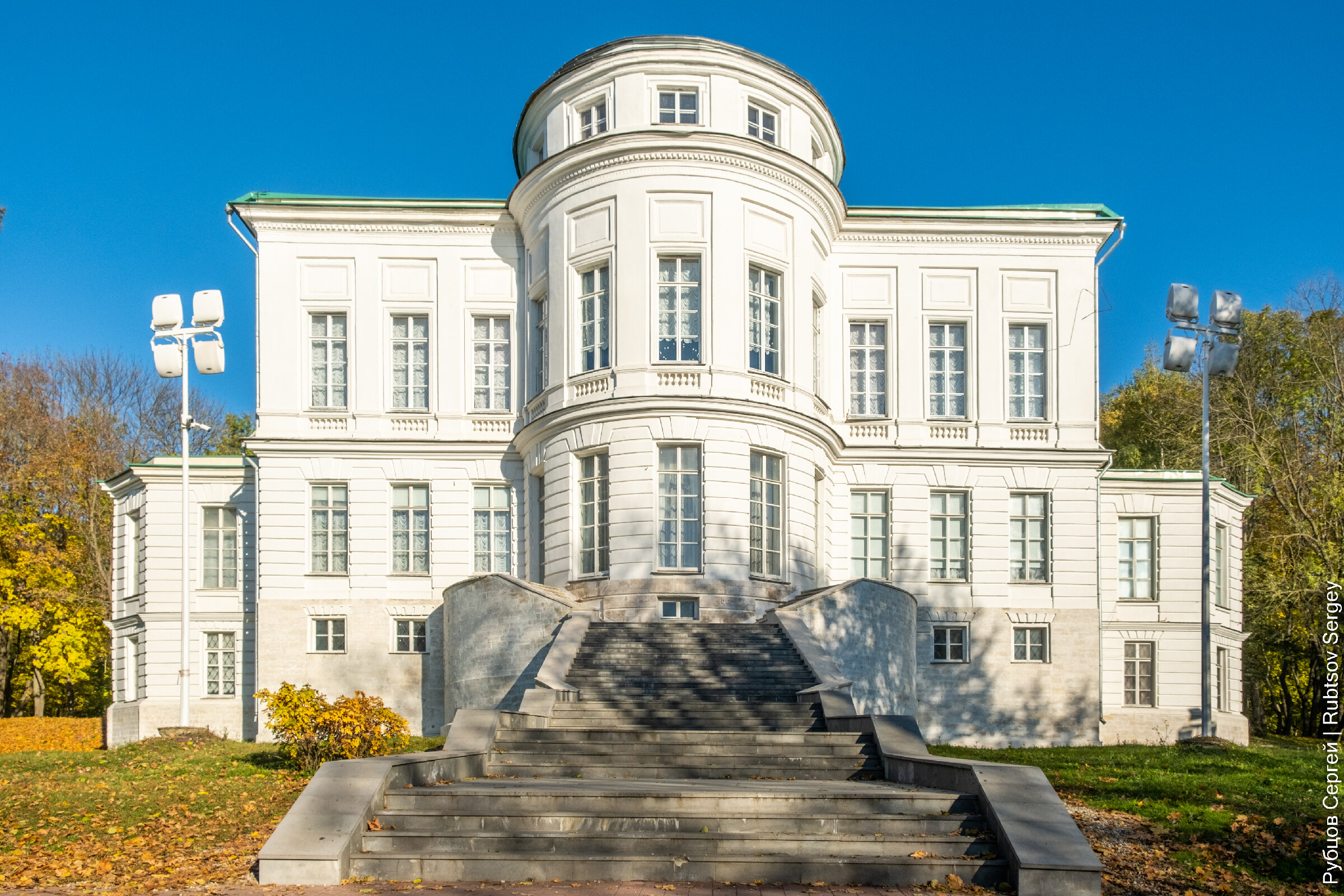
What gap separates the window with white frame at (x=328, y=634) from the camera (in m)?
29.3

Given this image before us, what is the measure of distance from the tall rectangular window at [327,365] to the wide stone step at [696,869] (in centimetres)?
2076

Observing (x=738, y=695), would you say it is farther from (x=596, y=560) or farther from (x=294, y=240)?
(x=294, y=240)

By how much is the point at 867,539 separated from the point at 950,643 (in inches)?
131

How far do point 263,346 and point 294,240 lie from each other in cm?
283

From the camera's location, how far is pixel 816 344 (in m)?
29.6

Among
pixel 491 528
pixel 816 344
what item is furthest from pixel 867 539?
pixel 491 528

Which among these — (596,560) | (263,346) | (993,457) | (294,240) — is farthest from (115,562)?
(993,457)

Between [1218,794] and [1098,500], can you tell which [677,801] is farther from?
[1098,500]

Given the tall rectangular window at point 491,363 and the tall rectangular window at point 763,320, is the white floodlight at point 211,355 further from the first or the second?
the tall rectangular window at point 763,320

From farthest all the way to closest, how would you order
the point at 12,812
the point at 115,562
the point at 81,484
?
the point at 81,484, the point at 115,562, the point at 12,812

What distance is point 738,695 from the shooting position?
64.1 ft

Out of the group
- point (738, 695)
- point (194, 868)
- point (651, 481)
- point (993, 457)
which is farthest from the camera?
point (993, 457)

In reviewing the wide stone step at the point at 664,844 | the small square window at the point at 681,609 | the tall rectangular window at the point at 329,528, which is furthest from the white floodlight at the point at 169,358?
the wide stone step at the point at 664,844

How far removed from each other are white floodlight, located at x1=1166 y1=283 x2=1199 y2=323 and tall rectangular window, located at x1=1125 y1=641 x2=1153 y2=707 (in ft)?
29.9
